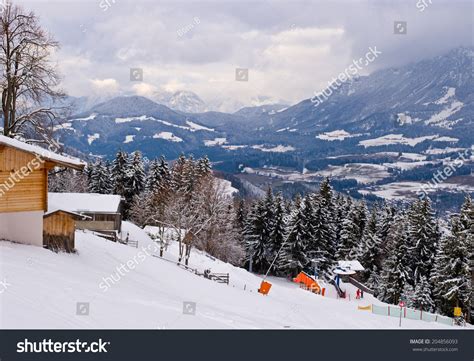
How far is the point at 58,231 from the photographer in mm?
19453

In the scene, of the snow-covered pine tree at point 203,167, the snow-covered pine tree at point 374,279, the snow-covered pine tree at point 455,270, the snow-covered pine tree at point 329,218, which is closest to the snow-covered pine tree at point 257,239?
the snow-covered pine tree at point 329,218

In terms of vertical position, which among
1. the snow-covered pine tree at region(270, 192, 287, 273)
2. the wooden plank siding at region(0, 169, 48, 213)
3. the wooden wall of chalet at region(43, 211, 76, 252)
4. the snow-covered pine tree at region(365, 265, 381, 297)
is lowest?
the snow-covered pine tree at region(365, 265, 381, 297)

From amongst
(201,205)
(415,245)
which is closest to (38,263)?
(201,205)

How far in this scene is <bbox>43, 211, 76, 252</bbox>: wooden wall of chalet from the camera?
1905 cm

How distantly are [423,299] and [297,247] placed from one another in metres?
15.3

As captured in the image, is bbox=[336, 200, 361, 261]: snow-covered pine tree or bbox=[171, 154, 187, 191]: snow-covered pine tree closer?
bbox=[336, 200, 361, 261]: snow-covered pine tree

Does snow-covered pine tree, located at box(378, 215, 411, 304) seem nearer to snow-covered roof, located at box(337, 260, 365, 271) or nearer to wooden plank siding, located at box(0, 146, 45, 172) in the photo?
snow-covered roof, located at box(337, 260, 365, 271)

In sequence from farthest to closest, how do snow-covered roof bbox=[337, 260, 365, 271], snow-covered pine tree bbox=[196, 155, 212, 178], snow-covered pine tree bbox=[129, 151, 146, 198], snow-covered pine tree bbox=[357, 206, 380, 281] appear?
1. snow-covered pine tree bbox=[129, 151, 146, 198]
2. snow-covered pine tree bbox=[196, 155, 212, 178]
3. snow-covered pine tree bbox=[357, 206, 380, 281]
4. snow-covered roof bbox=[337, 260, 365, 271]

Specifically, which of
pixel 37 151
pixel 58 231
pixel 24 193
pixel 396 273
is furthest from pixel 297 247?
pixel 37 151

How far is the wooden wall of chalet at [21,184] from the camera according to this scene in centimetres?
1666

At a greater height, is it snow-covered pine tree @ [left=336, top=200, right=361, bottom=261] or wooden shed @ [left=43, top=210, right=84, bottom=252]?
wooden shed @ [left=43, top=210, right=84, bottom=252]

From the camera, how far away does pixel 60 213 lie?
19.6 m

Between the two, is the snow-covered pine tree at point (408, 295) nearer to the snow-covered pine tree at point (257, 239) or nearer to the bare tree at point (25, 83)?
the snow-covered pine tree at point (257, 239)

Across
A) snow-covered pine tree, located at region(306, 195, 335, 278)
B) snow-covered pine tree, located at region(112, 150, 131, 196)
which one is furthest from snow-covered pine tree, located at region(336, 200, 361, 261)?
snow-covered pine tree, located at region(112, 150, 131, 196)
